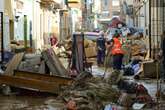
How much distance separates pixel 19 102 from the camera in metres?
14.2

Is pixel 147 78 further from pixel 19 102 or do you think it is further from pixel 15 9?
pixel 15 9

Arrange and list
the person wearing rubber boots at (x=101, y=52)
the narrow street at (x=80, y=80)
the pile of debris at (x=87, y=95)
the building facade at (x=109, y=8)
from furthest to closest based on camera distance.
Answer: the building facade at (x=109, y=8)
the person wearing rubber boots at (x=101, y=52)
the narrow street at (x=80, y=80)
the pile of debris at (x=87, y=95)

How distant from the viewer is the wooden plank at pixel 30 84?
597 inches

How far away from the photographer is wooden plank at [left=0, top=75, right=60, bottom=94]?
597 inches

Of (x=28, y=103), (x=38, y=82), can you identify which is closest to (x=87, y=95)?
(x=28, y=103)

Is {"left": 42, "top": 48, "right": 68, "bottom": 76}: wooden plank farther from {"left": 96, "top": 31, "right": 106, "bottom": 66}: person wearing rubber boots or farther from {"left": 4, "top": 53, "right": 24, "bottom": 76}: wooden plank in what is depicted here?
{"left": 96, "top": 31, "right": 106, "bottom": 66}: person wearing rubber boots

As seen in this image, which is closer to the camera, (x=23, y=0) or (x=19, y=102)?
(x=19, y=102)

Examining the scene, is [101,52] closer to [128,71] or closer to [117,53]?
[117,53]

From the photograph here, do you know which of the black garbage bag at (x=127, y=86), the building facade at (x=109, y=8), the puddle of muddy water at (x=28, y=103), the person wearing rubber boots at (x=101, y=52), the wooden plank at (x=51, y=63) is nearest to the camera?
the puddle of muddy water at (x=28, y=103)

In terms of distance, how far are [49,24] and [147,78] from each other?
3439cm

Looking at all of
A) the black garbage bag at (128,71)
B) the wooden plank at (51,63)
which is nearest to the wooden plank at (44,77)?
the wooden plank at (51,63)

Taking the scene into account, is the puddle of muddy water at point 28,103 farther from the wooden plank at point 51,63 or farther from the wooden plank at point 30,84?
the wooden plank at point 51,63

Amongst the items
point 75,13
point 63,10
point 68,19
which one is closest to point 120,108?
point 63,10

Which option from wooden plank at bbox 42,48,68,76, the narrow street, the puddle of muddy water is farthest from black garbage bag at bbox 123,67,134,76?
the puddle of muddy water
